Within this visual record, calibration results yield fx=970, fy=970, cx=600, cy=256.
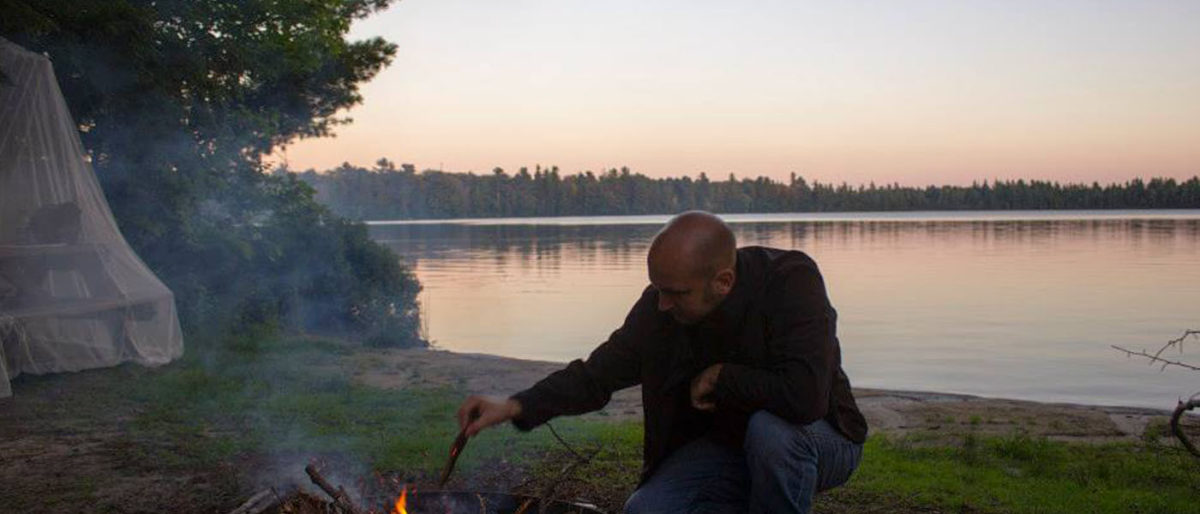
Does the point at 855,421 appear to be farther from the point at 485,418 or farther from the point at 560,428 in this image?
the point at 560,428

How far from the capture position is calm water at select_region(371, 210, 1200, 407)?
13477 mm

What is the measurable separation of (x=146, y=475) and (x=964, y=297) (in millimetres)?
22168

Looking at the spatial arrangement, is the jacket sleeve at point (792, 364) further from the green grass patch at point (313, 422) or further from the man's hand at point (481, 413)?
the green grass patch at point (313, 422)

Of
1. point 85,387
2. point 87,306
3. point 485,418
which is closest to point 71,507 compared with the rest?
point 485,418

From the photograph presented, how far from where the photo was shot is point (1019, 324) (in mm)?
19172

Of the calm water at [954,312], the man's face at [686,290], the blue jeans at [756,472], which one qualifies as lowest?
the calm water at [954,312]

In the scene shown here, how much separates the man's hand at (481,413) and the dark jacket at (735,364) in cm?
10

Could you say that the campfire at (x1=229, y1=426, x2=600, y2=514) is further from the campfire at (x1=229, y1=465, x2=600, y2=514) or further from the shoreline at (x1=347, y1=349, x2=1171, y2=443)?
the shoreline at (x1=347, y1=349, x2=1171, y2=443)

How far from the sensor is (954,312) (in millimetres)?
21422

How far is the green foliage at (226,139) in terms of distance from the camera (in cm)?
1052

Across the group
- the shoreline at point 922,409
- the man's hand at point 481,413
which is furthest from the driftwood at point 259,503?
the shoreline at point 922,409

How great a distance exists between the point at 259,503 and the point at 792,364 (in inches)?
98.3

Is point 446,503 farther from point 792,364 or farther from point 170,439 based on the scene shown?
point 170,439

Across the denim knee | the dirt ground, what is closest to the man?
the denim knee
